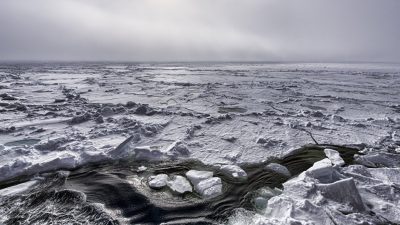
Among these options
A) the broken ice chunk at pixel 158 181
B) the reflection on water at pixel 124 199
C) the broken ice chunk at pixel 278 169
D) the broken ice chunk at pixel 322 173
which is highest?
the broken ice chunk at pixel 322 173

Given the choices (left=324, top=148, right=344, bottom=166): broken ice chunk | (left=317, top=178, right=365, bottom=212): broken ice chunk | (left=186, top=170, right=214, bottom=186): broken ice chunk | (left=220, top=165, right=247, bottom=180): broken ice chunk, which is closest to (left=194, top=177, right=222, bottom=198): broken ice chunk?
(left=186, top=170, right=214, bottom=186): broken ice chunk

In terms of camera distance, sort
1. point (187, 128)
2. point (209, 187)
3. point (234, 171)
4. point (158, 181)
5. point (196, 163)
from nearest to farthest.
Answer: point (209, 187), point (158, 181), point (234, 171), point (196, 163), point (187, 128)

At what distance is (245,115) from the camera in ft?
27.0

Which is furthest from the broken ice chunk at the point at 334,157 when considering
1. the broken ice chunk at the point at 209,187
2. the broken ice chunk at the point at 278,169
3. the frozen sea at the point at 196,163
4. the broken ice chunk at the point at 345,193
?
the broken ice chunk at the point at 209,187

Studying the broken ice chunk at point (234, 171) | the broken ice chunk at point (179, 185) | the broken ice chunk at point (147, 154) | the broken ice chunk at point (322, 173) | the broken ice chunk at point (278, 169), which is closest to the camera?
the broken ice chunk at point (179, 185)

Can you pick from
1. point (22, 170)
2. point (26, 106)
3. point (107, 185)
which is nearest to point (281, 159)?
point (107, 185)

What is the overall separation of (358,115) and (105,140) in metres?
7.93

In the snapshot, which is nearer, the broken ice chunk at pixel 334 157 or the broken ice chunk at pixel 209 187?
the broken ice chunk at pixel 209 187

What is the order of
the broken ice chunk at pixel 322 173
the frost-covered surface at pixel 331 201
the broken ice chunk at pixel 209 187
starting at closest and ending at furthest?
the frost-covered surface at pixel 331 201 → the broken ice chunk at pixel 209 187 → the broken ice chunk at pixel 322 173

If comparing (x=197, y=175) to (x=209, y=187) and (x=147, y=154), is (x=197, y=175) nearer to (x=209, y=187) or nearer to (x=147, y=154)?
(x=209, y=187)

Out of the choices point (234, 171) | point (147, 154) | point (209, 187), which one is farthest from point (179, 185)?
point (147, 154)

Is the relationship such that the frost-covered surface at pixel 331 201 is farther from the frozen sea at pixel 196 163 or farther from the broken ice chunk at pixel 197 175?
the broken ice chunk at pixel 197 175

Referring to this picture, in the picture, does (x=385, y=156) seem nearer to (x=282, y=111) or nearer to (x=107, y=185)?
(x=282, y=111)

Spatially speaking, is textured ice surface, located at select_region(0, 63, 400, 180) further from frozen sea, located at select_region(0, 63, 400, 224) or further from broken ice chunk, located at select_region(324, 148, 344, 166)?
broken ice chunk, located at select_region(324, 148, 344, 166)
